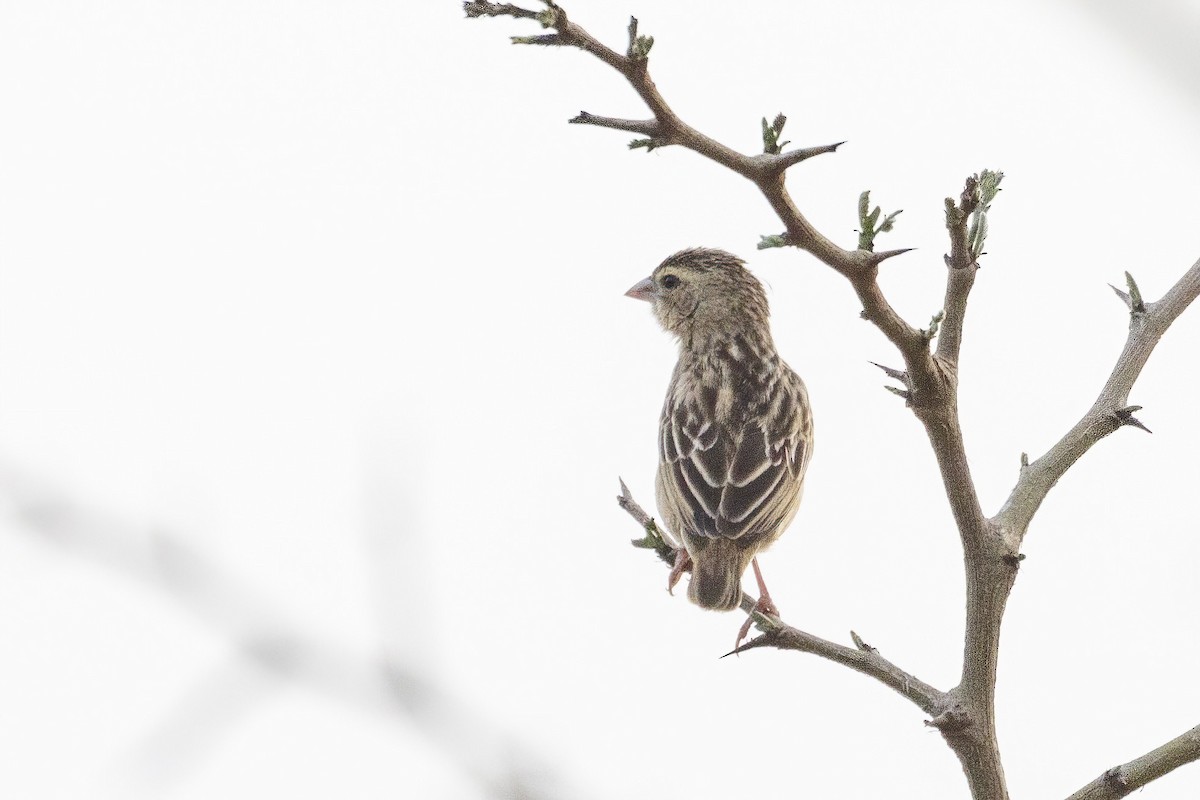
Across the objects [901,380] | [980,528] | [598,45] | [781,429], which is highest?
[781,429]

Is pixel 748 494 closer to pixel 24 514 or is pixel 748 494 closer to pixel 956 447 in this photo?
pixel 956 447

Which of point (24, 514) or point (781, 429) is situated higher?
point (781, 429)

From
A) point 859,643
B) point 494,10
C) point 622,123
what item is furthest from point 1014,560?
point 494,10

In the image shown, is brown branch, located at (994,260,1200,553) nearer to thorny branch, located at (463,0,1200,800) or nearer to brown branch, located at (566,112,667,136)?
thorny branch, located at (463,0,1200,800)

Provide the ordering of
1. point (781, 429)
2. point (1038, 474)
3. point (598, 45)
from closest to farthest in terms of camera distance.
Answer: point (598, 45) < point (1038, 474) < point (781, 429)

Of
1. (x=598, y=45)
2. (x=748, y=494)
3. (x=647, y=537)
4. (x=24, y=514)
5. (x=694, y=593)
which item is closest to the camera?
(x=24, y=514)

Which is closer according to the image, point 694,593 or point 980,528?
point 980,528

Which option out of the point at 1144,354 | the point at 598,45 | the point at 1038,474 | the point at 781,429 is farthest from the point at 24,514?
the point at 781,429

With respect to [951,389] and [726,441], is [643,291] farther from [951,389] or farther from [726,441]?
[951,389]
